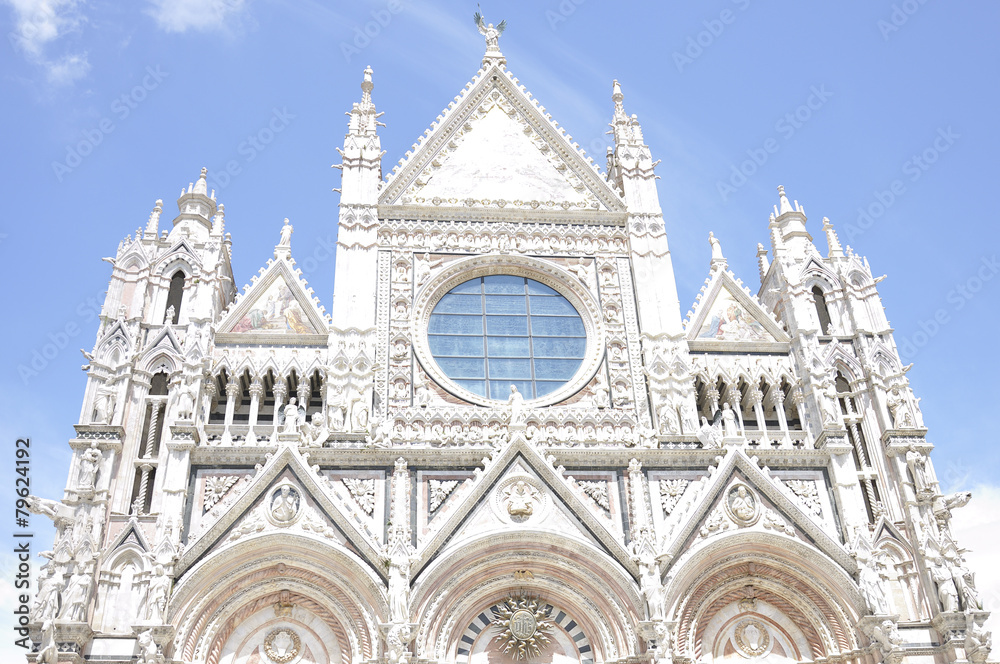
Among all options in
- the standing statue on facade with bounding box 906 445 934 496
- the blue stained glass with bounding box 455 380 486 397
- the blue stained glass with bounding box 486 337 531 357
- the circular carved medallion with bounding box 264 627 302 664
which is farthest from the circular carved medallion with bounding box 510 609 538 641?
the standing statue on facade with bounding box 906 445 934 496

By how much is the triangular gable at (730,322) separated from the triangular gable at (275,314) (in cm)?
841

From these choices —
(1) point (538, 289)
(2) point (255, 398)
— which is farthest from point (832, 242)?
(2) point (255, 398)

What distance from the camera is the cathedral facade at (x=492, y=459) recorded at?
17.8 m

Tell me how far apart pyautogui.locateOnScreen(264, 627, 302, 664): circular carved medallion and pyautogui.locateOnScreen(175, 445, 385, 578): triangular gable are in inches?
74.9

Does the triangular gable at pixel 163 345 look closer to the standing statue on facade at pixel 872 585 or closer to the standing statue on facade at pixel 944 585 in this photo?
the standing statue on facade at pixel 872 585

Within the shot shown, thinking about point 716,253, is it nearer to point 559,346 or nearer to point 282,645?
point 559,346

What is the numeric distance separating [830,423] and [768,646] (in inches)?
182

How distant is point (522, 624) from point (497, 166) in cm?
1148

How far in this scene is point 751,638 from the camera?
1888cm

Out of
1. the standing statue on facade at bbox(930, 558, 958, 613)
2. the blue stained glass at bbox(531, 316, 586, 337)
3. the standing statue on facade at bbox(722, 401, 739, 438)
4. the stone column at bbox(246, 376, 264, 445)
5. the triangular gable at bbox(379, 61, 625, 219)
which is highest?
the triangular gable at bbox(379, 61, 625, 219)

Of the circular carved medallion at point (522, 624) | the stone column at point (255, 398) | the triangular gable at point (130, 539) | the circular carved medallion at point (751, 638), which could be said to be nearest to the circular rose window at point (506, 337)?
the stone column at point (255, 398)

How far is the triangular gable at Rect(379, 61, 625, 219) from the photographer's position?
2364 centimetres

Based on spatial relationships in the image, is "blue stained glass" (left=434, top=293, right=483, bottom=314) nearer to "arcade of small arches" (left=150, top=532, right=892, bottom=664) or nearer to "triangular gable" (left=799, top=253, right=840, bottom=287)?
"arcade of small arches" (left=150, top=532, right=892, bottom=664)

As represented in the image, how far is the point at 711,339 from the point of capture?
21984 mm
